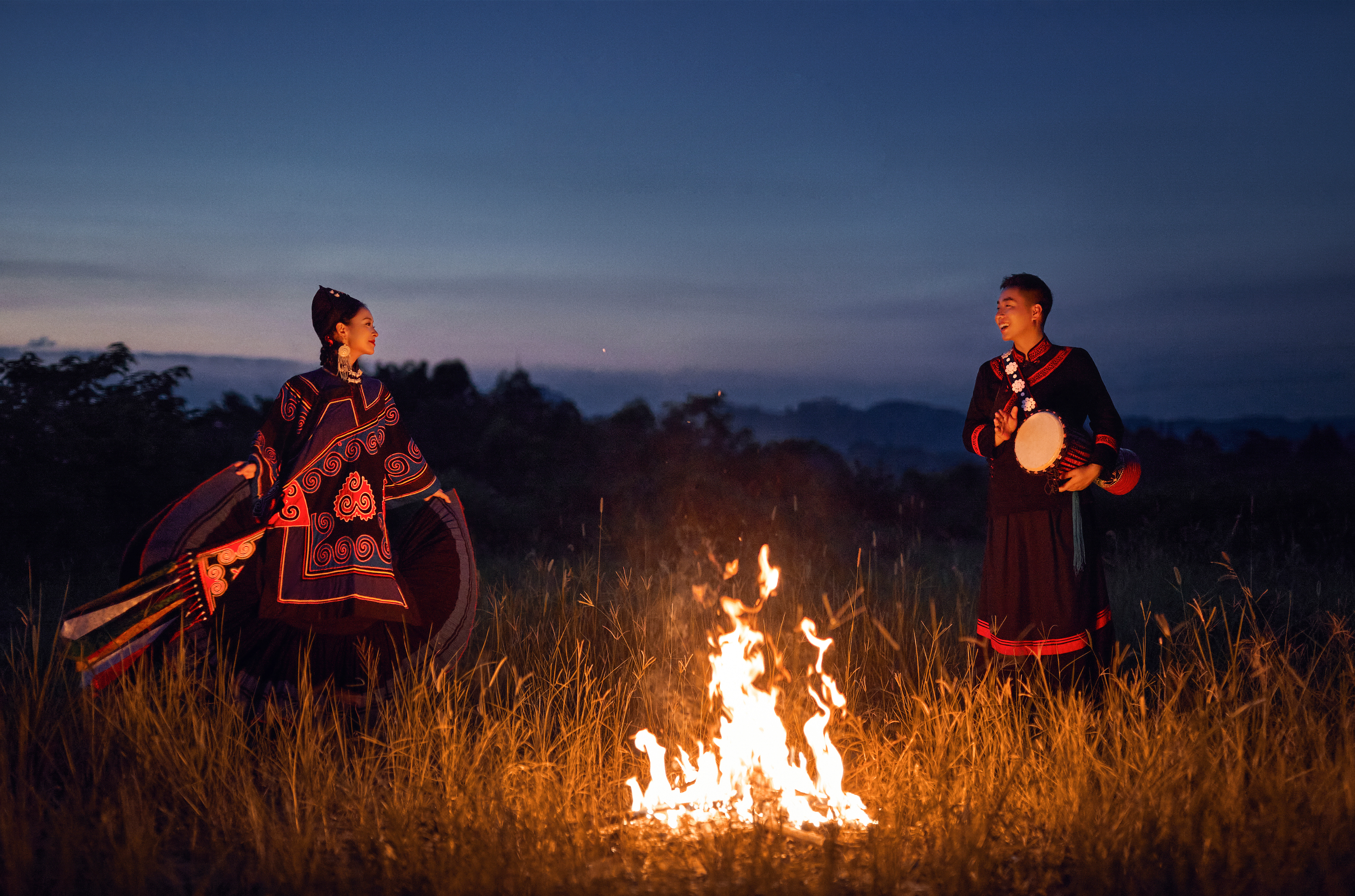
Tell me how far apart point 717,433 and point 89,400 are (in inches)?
324

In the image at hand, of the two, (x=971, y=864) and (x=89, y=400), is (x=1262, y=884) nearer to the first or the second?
(x=971, y=864)

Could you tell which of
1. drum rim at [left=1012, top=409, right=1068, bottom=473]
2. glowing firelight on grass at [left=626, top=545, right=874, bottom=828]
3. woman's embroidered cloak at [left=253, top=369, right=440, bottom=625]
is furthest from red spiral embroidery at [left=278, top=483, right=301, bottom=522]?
drum rim at [left=1012, top=409, right=1068, bottom=473]

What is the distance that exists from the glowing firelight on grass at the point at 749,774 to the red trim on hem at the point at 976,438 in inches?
54.3

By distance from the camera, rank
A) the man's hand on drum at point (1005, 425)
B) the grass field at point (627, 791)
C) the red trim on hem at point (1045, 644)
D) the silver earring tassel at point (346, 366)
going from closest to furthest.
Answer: the grass field at point (627, 791), the red trim on hem at point (1045, 644), the man's hand on drum at point (1005, 425), the silver earring tassel at point (346, 366)

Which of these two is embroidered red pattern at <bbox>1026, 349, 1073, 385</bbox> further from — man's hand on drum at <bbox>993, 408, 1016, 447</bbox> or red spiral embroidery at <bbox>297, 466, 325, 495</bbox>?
red spiral embroidery at <bbox>297, 466, 325, 495</bbox>

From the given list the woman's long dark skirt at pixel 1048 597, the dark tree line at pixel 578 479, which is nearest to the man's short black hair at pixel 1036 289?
the woman's long dark skirt at pixel 1048 597

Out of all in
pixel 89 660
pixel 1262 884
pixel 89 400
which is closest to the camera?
pixel 1262 884

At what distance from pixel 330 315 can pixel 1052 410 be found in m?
3.20

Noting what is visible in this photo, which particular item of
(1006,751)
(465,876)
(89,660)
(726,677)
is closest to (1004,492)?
(1006,751)

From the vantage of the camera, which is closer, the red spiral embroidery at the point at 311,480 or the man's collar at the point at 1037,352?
the man's collar at the point at 1037,352

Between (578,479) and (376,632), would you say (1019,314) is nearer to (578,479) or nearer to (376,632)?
(376,632)

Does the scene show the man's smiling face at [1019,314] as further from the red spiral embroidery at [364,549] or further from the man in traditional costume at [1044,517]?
the red spiral embroidery at [364,549]

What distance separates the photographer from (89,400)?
8.95 meters

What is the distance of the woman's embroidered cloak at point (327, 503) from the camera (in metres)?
3.96
